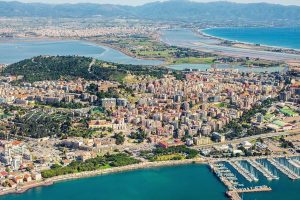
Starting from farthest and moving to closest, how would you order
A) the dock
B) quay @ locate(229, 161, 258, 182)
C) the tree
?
the tree, quay @ locate(229, 161, 258, 182), the dock

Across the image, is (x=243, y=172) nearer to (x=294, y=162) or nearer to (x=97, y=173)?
(x=294, y=162)

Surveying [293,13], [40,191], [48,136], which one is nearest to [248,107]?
[48,136]

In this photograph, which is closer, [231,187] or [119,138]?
[231,187]

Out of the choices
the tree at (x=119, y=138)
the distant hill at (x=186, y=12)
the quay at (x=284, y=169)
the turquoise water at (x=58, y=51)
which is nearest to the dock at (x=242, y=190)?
the quay at (x=284, y=169)

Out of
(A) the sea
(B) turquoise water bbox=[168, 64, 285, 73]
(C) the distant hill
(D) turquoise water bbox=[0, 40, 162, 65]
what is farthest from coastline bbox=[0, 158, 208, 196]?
(C) the distant hill

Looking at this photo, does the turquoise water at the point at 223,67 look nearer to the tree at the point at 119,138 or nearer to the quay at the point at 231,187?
the tree at the point at 119,138

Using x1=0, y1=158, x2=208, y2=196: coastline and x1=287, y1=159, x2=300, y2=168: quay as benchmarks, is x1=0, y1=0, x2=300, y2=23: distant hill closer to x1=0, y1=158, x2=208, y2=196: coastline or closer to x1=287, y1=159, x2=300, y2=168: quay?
x1=287, y1=159, x2=300, y2=168: quay

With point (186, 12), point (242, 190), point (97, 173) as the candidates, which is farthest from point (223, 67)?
point (186, 12)
